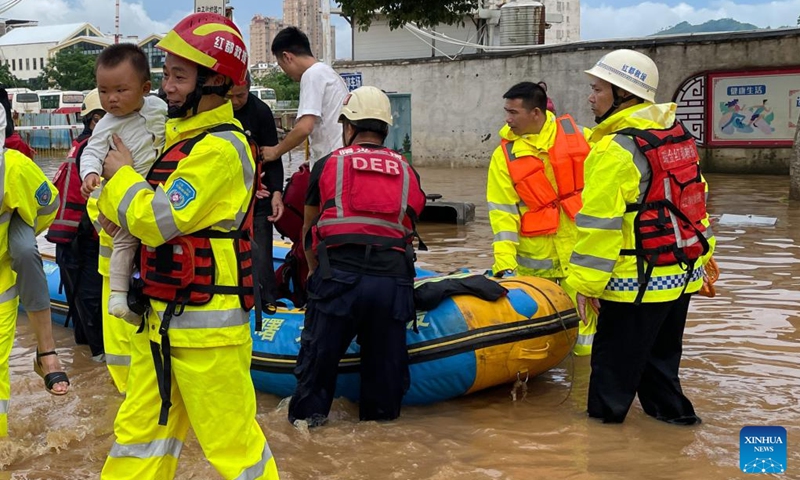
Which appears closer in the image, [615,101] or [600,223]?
[600,223]

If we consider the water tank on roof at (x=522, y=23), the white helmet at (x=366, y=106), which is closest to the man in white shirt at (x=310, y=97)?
the white helmet at (x=366, y=106)

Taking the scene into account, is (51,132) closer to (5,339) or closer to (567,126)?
(567,126)

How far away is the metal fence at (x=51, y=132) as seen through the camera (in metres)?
35.9

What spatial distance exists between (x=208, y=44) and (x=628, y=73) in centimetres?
219

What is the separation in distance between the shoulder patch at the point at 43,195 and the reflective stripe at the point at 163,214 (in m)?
1.58

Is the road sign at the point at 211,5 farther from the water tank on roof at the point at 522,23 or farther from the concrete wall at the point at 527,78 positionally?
the water tank on roof at the point at 522,23

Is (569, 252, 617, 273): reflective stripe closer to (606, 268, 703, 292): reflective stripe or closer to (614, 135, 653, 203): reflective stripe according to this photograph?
(606, 268, 703, 292): reflective stripe

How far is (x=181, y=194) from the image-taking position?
2.96m

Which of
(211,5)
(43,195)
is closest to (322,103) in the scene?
(43,195)

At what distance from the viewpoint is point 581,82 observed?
19.4 m

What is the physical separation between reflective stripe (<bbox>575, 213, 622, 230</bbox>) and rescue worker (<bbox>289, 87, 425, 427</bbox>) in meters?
0.91

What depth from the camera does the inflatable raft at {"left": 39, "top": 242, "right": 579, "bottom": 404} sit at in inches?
194

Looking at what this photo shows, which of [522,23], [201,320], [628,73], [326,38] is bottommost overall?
[201,320]

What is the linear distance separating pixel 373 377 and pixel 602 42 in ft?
51.8
